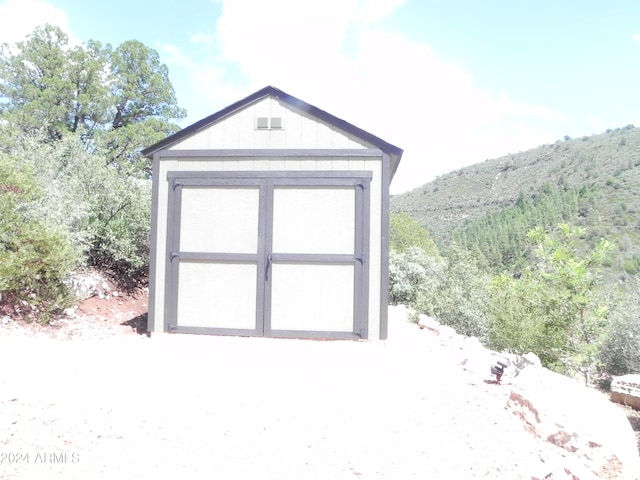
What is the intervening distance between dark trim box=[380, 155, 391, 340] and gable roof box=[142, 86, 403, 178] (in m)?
0.24

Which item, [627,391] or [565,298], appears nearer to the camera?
[627,391]

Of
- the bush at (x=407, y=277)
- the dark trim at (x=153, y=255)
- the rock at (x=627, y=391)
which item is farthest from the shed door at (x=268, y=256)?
the bush at (x=407, y=277)

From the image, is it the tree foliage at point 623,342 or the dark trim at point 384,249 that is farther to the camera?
the tree foliage at point 623,342

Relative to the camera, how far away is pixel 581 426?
3186 mm

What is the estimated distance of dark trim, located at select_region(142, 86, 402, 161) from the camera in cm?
615

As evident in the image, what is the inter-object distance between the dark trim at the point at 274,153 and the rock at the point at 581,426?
386 centimetres

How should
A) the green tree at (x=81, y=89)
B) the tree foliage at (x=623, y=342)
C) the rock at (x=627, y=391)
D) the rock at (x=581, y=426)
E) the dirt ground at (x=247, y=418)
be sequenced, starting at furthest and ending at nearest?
the green tree at (x=81, y=89) < the tree foliage at (x=623, y=342) < the rock at (x=627, y=391) < the rock at (x=581, y=426) < the dirt ground at (x=247, y=418)

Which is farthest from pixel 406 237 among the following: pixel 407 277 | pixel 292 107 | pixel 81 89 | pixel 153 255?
pixel 81 89

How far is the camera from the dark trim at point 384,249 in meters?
5.99

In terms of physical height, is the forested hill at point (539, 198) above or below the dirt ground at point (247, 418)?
above

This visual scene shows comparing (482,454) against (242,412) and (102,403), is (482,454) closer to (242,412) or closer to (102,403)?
(242,412)

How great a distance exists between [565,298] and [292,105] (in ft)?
17.0

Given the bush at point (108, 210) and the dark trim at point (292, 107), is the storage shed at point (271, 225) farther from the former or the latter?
the bush at point (108, 210)

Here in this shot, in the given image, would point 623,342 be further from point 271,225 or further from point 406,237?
point 406,237
